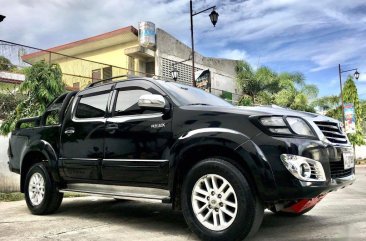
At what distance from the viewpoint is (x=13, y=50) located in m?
13.4

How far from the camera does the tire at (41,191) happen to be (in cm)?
602

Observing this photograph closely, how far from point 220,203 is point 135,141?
1323mm

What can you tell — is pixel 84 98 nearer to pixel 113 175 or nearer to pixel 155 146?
pixel 113 175

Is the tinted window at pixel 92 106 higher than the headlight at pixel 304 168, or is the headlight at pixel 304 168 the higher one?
the tinted window at pixel 92 106

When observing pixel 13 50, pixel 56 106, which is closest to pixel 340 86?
pixel 13 50

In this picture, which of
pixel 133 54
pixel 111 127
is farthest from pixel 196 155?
pixel 133 54

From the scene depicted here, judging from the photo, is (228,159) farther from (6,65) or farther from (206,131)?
(6,65)

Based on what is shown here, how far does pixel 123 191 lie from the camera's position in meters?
5.02

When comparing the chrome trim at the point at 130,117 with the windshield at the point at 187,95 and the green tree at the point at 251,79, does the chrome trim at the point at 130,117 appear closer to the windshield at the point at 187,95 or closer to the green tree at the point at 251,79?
the windshield at the point at 187,95

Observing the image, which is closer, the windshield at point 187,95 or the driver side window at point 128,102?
the windshield at point 187,95

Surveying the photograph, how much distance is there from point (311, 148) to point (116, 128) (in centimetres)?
235

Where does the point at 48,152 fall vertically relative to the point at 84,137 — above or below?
below

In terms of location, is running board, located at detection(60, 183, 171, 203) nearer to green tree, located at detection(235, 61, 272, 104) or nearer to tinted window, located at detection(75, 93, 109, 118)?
tinted window, located at detection(75, 93, 109, 118)

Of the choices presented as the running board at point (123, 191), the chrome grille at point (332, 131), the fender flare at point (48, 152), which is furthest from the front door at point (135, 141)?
the chrome grille at point (332, 131)
